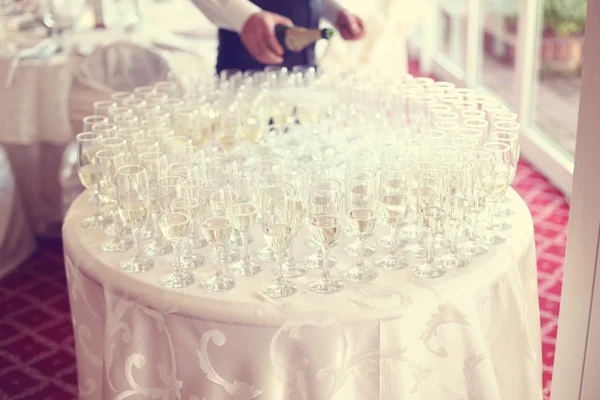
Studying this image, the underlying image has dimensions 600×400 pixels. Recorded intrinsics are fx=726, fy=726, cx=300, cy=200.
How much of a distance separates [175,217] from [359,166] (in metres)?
0.46

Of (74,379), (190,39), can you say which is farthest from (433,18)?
(74,379)

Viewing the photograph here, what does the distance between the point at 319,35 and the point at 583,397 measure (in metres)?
1.37

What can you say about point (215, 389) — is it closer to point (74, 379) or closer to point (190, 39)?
point (74, 379)

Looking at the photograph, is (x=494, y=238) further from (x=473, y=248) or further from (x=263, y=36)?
(x=263, y=36)

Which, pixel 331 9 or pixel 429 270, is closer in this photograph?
pixel 429 270

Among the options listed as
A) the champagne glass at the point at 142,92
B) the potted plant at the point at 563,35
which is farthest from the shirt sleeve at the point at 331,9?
the potted plant at the point at 563,35

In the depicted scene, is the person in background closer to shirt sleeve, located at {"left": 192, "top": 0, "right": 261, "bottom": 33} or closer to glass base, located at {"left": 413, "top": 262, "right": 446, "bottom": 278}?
shirt sleeve, located at {"left": 192, "top": 0, "right": 261, "bottom": 33}

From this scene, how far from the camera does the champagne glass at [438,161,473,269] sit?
4.89 ft

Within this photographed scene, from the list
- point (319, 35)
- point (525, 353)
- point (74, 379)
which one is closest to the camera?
point (525, 353)

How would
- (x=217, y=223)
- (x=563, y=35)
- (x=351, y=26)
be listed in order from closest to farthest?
1. (x=217, y=223)
2. (x=351, y=26)
3. (x=563, y=35)

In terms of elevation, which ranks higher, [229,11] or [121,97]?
[229,11]

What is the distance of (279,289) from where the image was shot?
144 cm

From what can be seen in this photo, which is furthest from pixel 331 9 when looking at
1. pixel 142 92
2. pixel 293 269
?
pixel 293 269

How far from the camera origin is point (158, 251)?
1.65 m
